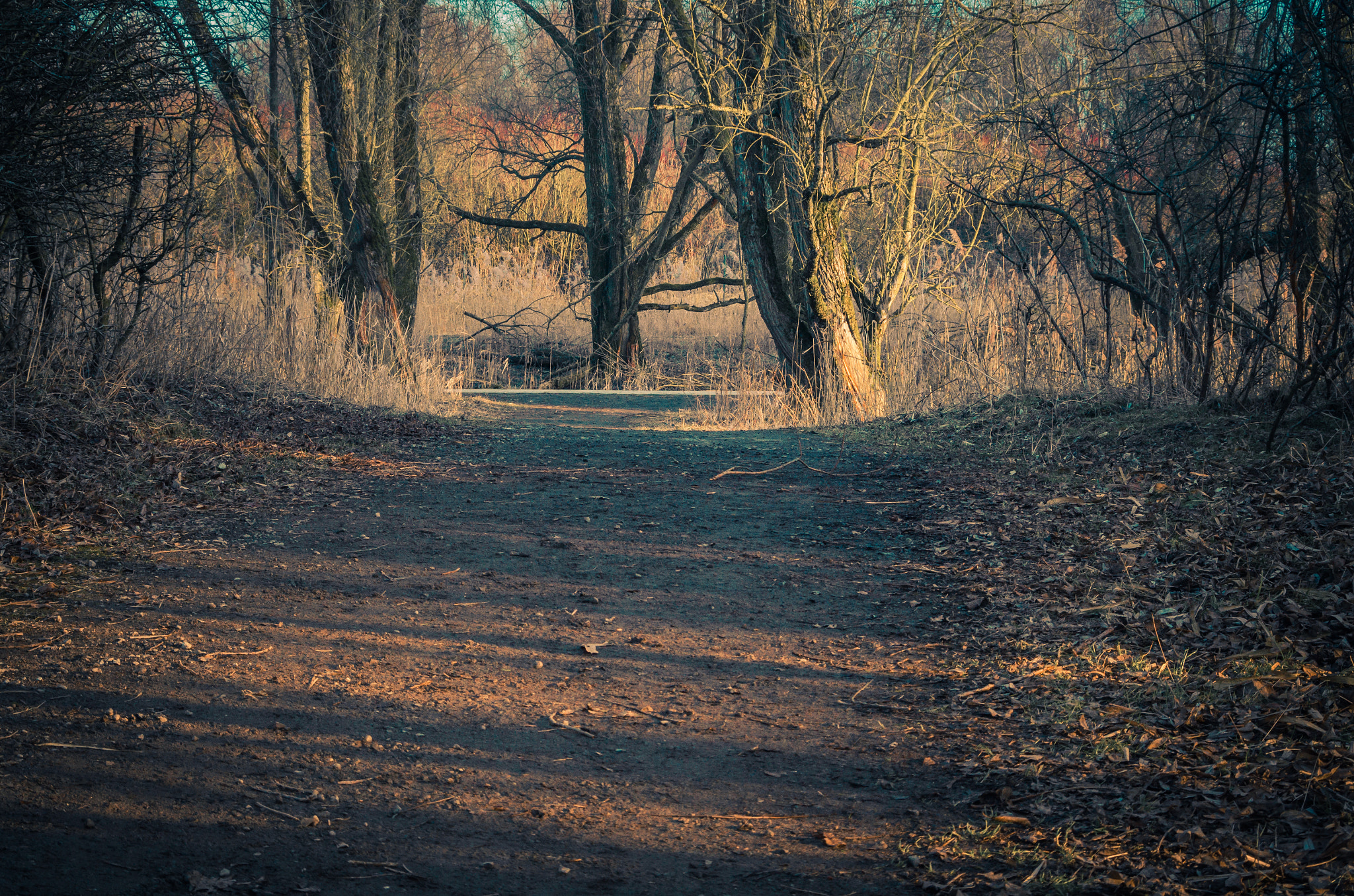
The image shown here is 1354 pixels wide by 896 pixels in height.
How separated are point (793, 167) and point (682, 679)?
6919mm

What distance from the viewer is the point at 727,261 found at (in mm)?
21641

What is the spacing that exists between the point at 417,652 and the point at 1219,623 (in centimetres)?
285

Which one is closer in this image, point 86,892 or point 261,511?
point 86,892

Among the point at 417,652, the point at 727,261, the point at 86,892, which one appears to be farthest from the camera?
the point at 727,261

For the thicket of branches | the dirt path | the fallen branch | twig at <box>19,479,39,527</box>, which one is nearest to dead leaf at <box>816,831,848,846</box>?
the dirt path

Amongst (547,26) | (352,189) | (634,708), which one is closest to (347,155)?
(352,189)

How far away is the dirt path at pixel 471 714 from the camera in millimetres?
2311

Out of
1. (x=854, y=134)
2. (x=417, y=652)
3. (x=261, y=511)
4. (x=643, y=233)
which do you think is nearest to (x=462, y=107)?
(x=643, y=233)

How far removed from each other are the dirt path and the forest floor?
0.01 m

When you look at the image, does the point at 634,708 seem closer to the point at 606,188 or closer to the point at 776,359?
the point at 776,359

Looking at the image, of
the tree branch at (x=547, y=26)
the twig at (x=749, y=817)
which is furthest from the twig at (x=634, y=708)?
the tree branch at (x=547, y=26)

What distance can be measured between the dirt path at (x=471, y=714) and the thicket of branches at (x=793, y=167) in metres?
2.52

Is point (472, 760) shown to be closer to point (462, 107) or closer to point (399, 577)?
point (399, 577)

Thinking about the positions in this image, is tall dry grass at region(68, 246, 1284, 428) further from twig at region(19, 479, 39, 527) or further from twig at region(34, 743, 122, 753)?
twig at region(34, 743, 122, 753)
